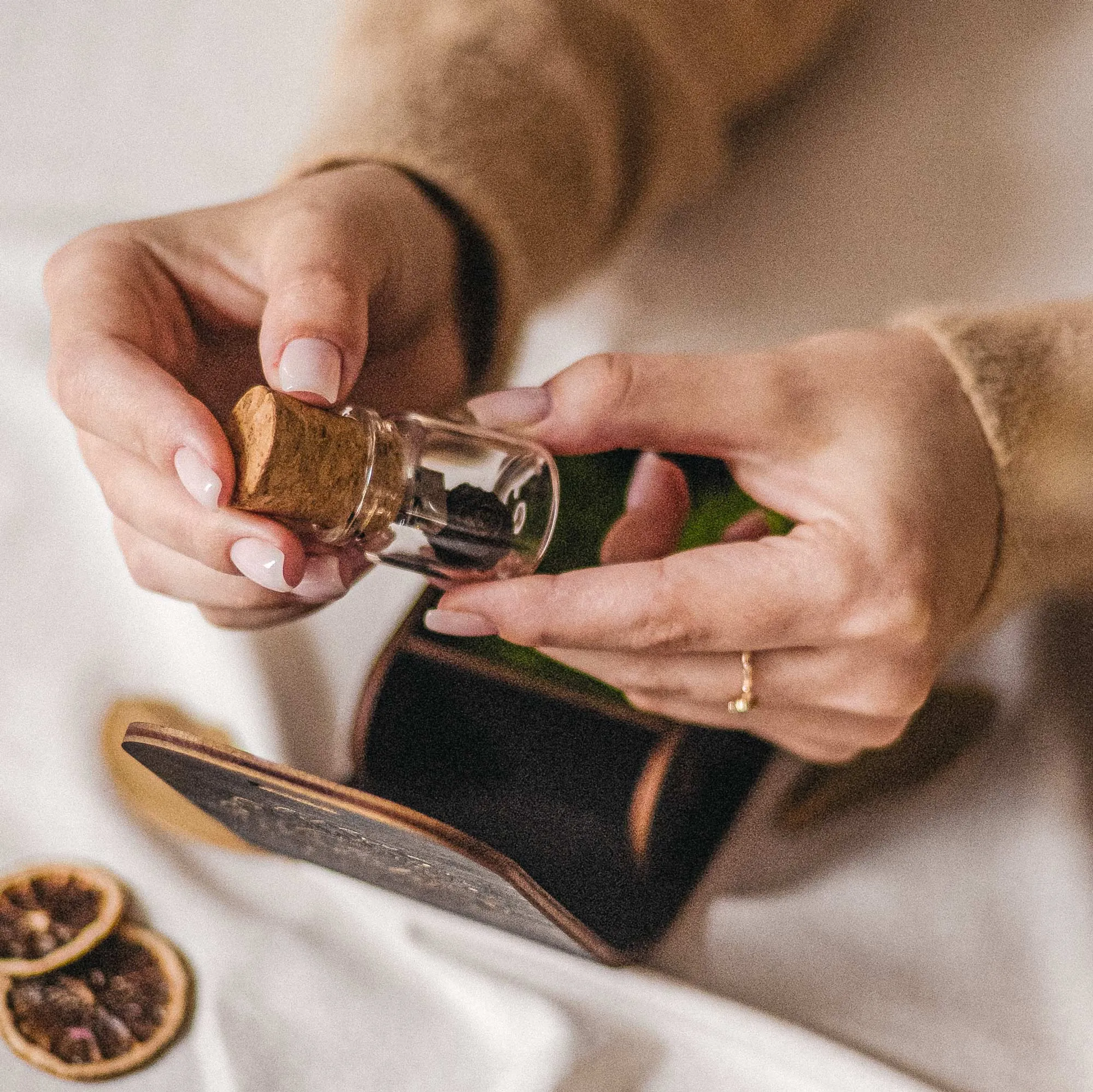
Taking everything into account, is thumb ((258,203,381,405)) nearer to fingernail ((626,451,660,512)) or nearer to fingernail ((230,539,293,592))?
fingernail ((230,539,293,592))

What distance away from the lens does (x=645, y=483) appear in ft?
1.89

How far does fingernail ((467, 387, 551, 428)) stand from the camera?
44 centimetres

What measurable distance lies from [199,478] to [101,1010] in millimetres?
278

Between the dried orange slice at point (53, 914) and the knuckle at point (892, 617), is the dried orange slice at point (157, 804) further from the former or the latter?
the knuckle at point (892, 617)

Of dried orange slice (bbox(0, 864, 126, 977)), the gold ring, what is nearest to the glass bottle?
the gold ring

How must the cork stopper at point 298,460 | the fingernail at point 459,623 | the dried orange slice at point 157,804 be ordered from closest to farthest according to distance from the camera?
the cork stopper at point 298,460
the fingernail at point 459,623
the dried orange slice at point 157,804

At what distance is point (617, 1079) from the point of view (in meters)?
0.47

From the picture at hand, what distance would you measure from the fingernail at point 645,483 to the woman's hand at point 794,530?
0.10 m

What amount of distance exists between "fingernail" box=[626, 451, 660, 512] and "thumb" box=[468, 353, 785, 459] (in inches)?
5.0

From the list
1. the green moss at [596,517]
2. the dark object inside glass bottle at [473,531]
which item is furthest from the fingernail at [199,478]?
the green moss at [596,517]

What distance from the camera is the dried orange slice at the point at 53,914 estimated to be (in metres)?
0.47

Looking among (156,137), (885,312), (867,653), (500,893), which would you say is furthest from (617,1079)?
(156,137)

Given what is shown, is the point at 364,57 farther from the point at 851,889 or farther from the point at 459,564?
the point at 851,889

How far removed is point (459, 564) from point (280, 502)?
0.14 metres
